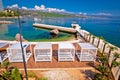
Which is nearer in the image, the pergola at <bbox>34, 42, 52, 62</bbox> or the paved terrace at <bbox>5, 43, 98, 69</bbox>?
the paved terrace at <bbox>5, 43, 98, 69</bbox>

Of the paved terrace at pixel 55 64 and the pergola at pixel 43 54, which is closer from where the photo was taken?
the paved terrace at pixel 55 64

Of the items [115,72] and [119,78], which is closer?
[119,78]

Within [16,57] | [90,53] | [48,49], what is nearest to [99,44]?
[90,53]

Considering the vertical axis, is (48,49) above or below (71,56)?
above

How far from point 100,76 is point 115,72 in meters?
1.24

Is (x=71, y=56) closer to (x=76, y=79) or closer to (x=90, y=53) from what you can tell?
(x=90, y=53)

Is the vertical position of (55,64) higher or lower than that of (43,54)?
lower

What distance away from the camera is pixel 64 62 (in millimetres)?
9836

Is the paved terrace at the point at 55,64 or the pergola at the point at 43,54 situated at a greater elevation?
the pergola at the point at 43,54

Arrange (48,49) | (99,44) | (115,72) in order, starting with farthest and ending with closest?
1. (99,44)
2. (48,49)
3. (115,72)

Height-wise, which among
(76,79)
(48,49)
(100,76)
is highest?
(48,49)

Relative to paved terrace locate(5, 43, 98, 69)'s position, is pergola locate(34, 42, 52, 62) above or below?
above

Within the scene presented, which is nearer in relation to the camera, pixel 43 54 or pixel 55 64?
pixel 55 64

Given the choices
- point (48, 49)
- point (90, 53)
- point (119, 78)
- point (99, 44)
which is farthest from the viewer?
point (99, 44)
